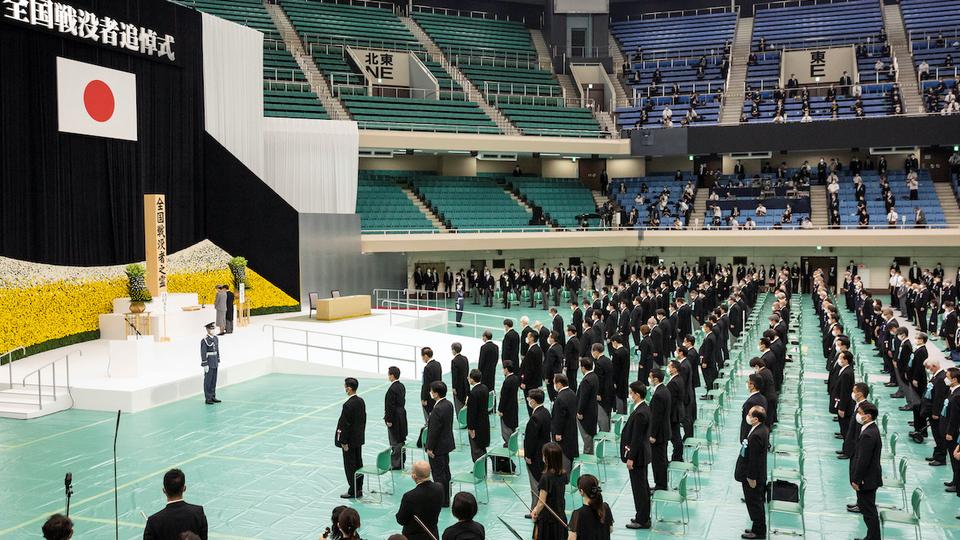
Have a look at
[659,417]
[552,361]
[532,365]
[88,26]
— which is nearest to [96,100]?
[88,26]

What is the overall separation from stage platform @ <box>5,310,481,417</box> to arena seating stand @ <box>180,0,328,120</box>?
38.6 ft

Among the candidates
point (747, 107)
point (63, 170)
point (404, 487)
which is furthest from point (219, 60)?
point (747, 107)

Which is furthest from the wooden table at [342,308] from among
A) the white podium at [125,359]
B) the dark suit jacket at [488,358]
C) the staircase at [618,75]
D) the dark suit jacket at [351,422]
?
the staircase at [618,75]

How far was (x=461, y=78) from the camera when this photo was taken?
41.7 meters

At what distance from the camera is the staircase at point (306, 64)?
1393 inches

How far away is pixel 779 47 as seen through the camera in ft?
147

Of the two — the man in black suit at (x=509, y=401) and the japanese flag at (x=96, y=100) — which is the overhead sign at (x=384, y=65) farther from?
the man in black suit at (x=509, y=401)

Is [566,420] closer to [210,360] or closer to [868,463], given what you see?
[868,463]

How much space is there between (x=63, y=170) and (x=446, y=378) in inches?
405

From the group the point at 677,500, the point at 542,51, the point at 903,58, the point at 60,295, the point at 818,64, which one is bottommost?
the point at 677,500

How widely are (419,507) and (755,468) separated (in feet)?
13.0

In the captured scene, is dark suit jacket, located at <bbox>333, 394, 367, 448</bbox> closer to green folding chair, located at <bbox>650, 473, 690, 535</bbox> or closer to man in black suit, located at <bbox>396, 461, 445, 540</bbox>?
man in black suit, located at <bbox>396, 461, 445, 540</bbox>

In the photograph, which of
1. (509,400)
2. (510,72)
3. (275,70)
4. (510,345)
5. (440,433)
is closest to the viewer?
(440,433)

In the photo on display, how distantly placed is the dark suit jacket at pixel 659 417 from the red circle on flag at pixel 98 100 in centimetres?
1632
